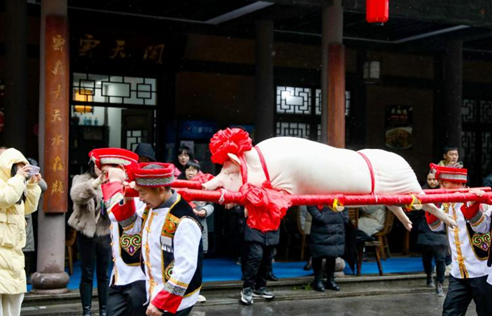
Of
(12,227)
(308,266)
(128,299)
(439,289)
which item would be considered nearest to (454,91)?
(439,289)

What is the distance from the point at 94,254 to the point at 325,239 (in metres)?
3.93

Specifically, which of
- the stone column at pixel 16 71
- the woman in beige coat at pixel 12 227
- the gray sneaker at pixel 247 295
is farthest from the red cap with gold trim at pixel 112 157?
the stone column at pixel 16 71

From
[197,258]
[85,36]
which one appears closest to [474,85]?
[85,36]

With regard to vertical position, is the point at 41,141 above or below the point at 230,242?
above

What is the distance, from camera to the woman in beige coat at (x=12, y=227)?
744 centimetres

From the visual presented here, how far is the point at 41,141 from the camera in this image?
34.2 feet

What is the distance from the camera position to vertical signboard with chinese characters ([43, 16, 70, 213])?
10258 mm

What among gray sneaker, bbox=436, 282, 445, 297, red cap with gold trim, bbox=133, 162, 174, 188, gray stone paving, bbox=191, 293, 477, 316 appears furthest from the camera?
gray sneaker, bbox=436, 282, 445, 297

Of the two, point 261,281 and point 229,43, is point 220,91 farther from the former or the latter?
point 261,281

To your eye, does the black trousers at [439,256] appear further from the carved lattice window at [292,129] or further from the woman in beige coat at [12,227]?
the woman in beige coat at [12,227]

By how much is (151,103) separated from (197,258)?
351 inches

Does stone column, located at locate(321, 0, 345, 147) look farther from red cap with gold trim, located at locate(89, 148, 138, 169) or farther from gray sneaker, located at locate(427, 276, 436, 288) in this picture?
red cap with gold trim, located at locate(89, 148, 138, 169)

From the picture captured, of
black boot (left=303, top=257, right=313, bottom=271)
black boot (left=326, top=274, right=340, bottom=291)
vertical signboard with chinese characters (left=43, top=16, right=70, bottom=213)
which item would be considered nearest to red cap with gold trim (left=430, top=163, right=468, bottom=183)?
black boot (left=326, top=274, right=340, bottom=291)

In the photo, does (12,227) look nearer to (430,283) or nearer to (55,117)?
(55,117)
